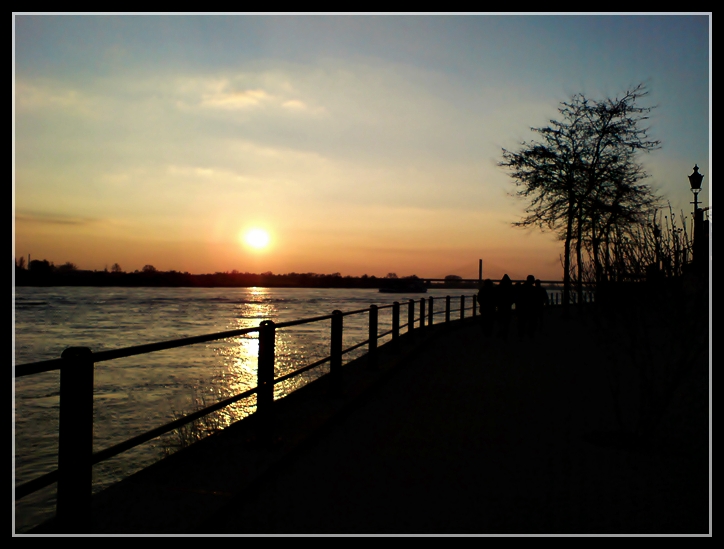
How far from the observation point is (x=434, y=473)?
18.3ft

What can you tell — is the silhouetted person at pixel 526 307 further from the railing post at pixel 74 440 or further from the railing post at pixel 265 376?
the railing post at pixel 74 440

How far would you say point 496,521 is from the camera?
→ 447 cm

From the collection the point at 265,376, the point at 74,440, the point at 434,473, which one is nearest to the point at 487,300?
the point at 265,376

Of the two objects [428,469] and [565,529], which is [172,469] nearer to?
[428,469]

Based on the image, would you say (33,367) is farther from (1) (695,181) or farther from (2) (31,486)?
(1) (695,181)

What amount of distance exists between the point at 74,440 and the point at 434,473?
3093 mm

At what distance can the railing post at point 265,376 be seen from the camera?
19.8ft

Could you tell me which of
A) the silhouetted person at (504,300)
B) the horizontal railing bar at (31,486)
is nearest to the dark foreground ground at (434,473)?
the horizontal railing bar at (31,486)

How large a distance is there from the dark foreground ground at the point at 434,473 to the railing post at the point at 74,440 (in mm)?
261

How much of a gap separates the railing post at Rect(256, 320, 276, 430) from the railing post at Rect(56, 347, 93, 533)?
2333 millimetres

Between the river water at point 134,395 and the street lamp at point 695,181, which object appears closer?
the river water at point 134,395

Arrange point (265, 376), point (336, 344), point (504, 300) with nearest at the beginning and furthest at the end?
point (265, 376) < point (336, 344) < point (504, 300)
